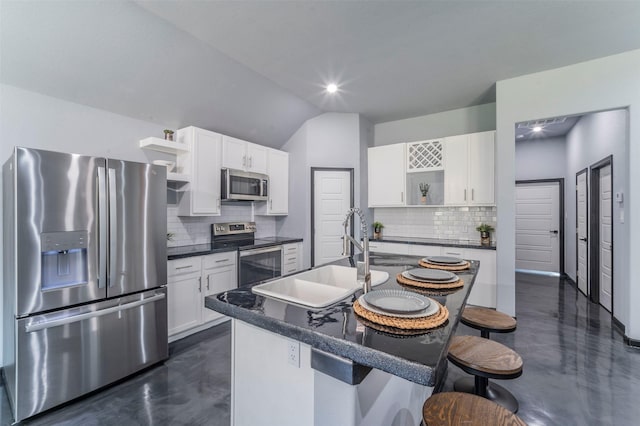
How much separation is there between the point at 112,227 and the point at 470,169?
4147 mm

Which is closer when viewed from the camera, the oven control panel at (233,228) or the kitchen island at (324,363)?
the kitchen island at (324,363)

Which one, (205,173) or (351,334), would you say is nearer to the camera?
(351,334)

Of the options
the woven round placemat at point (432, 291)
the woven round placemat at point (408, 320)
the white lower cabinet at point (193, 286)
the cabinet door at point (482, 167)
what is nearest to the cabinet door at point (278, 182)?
the white lower cabinet at point (193, 286)

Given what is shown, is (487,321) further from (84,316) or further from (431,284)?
(84,316)

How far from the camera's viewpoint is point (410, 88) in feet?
12.2

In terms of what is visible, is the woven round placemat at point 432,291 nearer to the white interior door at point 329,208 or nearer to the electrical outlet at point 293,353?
the electrical outlet at point 293,353

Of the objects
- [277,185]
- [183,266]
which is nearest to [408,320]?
[183,266]

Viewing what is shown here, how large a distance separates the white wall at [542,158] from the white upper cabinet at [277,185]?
16.9 ft

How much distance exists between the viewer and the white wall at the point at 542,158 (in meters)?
5.81

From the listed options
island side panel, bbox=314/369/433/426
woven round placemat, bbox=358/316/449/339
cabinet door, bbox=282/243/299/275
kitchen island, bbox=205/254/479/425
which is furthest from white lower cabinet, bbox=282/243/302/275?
woven round placemat, bbox=358/316/449/339

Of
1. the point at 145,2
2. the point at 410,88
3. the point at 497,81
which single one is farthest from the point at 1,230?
the point at 497,81

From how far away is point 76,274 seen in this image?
2.03 metres

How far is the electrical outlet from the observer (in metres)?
1.14

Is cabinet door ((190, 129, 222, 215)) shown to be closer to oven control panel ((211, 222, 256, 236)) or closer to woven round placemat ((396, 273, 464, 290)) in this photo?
oven control panel ((211, 222, 256, 236))
